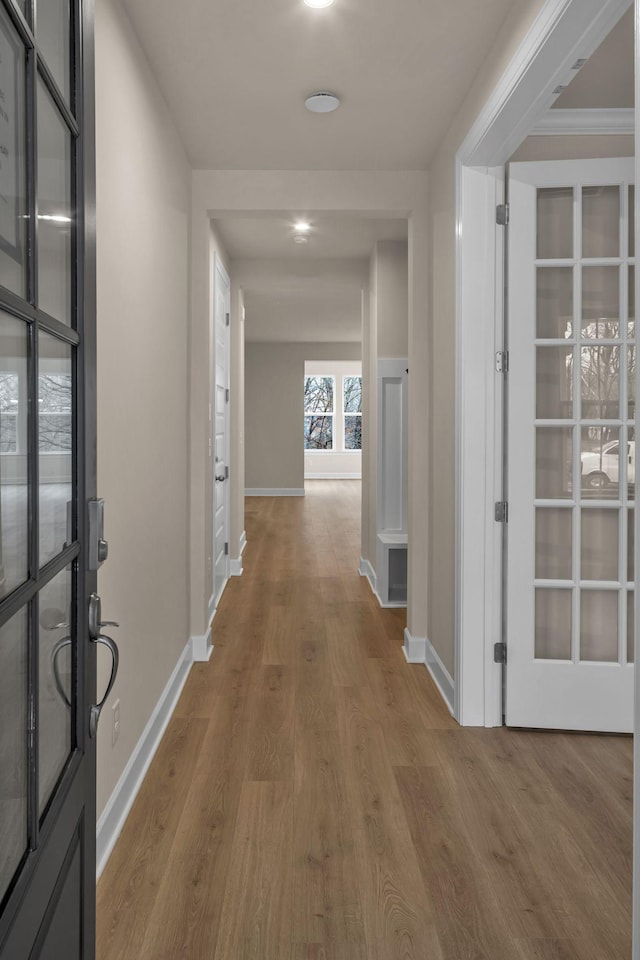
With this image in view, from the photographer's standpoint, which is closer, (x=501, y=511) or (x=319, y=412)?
(x=501, y=511)

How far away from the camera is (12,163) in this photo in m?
0.79

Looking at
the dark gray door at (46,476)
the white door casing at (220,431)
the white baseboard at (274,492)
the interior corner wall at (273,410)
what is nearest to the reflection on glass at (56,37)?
the dark gray door at (46,476)

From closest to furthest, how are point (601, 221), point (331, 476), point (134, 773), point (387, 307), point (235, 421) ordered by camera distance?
point (134, 773) → point (601, 221) → point (387, 307) → point (235, 421) → point (331, 476)

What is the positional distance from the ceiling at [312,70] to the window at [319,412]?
1049cm

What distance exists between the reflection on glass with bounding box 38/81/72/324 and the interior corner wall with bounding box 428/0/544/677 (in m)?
1.92

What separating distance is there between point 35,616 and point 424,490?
2797 millimetres

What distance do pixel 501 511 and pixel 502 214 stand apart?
121cm

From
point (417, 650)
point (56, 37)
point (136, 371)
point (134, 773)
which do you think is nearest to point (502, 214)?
point (136, 371)

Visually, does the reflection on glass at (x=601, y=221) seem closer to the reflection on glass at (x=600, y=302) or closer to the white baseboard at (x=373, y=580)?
the reflection on glass at (x=600, y=302)

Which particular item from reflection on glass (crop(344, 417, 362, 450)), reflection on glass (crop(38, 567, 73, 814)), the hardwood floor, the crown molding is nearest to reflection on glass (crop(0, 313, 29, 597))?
reflection on glass (crop(38, 567, 73, 814))

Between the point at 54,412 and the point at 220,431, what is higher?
the point at 220,431

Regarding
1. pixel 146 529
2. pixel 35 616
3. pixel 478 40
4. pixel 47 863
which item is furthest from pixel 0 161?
pixel 478 40

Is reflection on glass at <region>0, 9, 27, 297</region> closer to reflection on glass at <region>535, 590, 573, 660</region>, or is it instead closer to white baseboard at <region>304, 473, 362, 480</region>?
reflection on glass at <region>535, 590, 573, 660</region>

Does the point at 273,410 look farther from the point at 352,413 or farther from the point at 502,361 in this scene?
the point at 502,361
